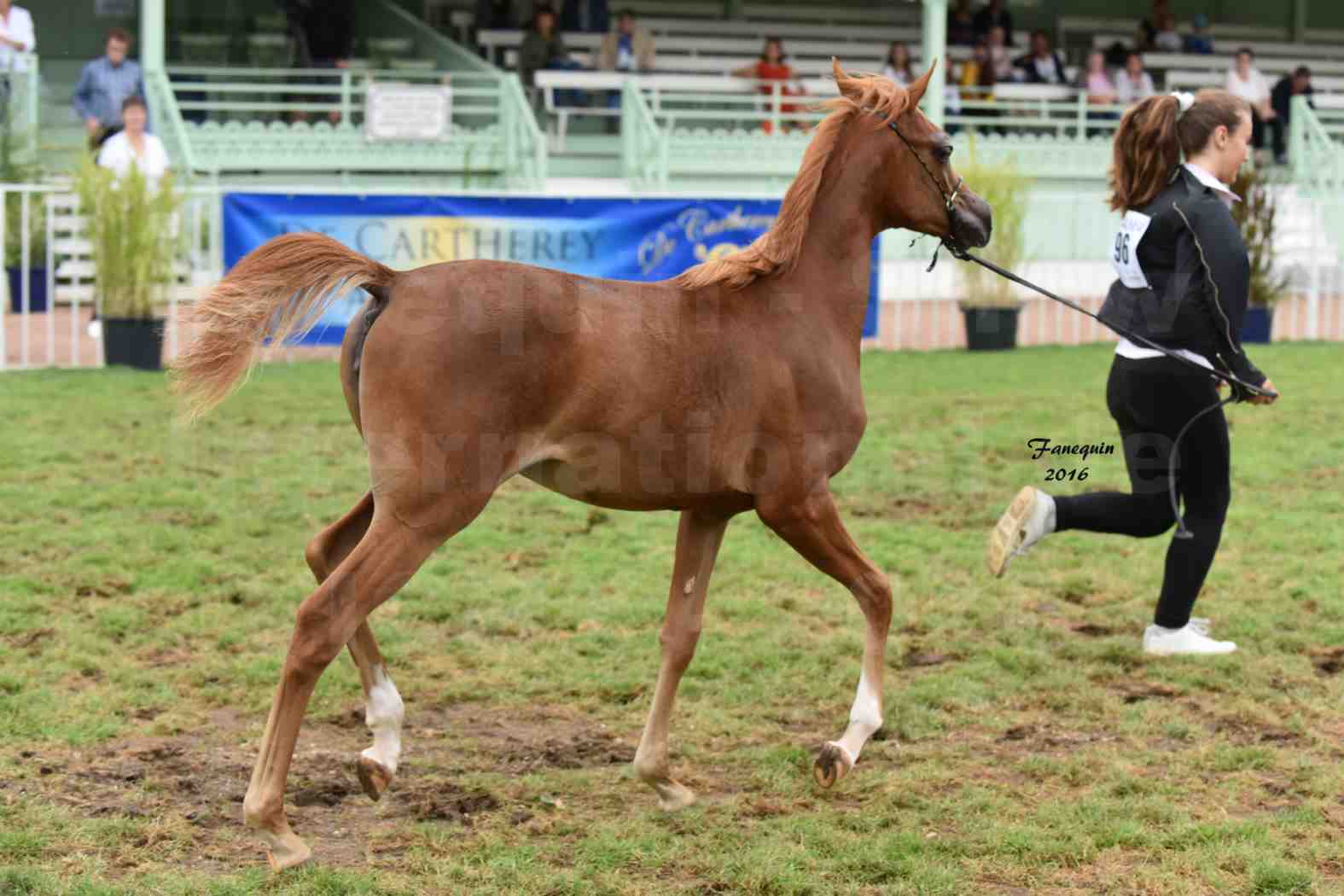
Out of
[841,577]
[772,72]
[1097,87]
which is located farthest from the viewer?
[1097,87]

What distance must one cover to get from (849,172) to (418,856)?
2.32 meters

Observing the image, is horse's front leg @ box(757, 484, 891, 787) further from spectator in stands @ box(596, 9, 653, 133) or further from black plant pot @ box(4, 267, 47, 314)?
spectator in stands @ box(596, 9, 653, 133)

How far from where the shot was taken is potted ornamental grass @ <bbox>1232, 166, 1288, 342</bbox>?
14.5m

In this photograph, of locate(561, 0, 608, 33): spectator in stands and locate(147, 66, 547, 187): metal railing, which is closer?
locate(147, 66, 547, 187): metal railing

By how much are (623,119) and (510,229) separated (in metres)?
6.49

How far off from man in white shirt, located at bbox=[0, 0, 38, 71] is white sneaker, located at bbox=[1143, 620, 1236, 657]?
13642mm

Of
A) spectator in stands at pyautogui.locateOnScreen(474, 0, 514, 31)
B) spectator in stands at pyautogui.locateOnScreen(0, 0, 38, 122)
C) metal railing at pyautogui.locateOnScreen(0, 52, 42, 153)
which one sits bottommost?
metal railing at pyautogui.locateOnScreen(0, 52, 42, 153)

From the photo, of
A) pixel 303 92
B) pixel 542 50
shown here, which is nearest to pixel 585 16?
pixel 542 50

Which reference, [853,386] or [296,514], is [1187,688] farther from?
[296,514]

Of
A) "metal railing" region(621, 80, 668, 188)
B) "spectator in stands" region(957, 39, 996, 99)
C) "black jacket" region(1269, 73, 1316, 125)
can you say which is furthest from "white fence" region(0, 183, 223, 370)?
"black jacket" region(1269, 73, 1316, 125)

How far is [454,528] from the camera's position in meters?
3.97

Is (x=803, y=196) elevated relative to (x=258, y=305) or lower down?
elevated

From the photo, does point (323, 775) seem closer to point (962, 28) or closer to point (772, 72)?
point (772, 72)

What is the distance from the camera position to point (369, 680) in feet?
14.5
